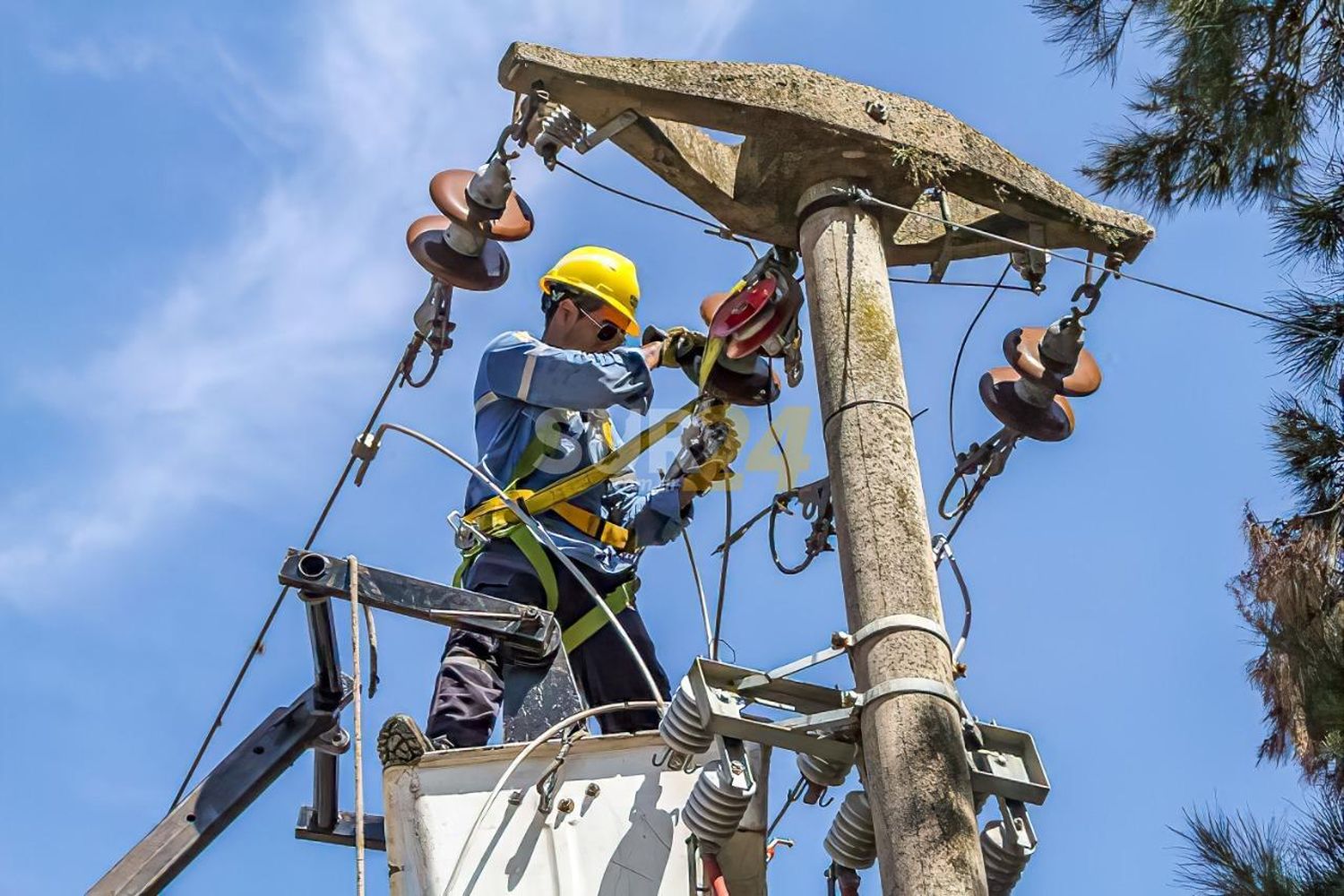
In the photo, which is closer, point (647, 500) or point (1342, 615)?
point (1342, 615)

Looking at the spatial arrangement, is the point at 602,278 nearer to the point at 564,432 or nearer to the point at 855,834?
the point at 564,432

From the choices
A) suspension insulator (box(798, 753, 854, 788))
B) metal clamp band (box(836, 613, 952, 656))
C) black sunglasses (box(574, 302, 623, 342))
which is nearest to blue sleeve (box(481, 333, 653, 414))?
black sunglasses (box(574, 302, 623, 342))

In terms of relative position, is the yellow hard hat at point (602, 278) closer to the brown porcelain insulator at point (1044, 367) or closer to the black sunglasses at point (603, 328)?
the black sunglasses at point (603, 328)

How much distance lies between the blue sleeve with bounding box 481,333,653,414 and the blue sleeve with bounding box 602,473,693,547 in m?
0.37

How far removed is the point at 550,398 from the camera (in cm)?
673

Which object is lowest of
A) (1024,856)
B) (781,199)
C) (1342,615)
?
(1024,856)

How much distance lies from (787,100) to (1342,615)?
2.55m

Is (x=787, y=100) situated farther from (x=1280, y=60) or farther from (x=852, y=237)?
(x=1280, y=60)

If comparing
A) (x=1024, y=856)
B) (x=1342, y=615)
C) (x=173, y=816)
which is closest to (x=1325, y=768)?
(x=1342, y=615)

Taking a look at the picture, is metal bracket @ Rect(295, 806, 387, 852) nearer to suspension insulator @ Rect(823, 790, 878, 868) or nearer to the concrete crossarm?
suspension insulator @ Rect(823, 790, 878, 868)

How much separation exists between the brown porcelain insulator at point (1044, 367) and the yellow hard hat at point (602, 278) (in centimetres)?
158

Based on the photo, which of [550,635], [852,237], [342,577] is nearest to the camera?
[852,237]

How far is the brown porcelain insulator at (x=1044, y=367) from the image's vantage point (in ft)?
20.2

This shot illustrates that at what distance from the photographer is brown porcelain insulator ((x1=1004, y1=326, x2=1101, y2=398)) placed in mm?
6152
